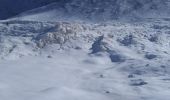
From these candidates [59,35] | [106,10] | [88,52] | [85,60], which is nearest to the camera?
[85,60]

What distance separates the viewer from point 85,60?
7.20 meters

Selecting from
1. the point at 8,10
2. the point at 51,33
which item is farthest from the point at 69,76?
the point at 8,10

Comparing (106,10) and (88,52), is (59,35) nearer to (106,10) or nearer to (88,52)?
(88,52)

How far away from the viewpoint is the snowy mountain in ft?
19.2

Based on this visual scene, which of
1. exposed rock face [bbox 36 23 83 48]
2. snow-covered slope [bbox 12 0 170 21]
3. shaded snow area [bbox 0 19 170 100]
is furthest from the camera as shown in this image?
snow-covered slope [bbox 12 0 170 21]

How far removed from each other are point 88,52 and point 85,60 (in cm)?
36

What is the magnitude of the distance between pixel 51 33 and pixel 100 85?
2177 mm

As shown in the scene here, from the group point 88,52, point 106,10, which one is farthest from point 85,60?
point 106,10

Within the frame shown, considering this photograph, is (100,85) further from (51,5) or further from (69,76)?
(51,5)

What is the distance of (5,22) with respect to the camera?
9.00m

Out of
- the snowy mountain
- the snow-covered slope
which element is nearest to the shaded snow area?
the snowy mountain

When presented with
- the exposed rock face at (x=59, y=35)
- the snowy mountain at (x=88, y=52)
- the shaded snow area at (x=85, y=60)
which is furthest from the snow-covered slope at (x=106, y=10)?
the exposed rock face at (x=59, y=35)

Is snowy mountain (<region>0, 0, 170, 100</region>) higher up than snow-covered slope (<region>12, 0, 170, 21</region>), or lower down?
lower down

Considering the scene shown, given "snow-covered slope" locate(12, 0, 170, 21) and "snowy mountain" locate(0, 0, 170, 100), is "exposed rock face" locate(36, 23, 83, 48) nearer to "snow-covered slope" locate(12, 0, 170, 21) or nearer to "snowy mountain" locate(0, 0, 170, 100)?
"snowy mountain" locate(0, 0, 170, 100)
